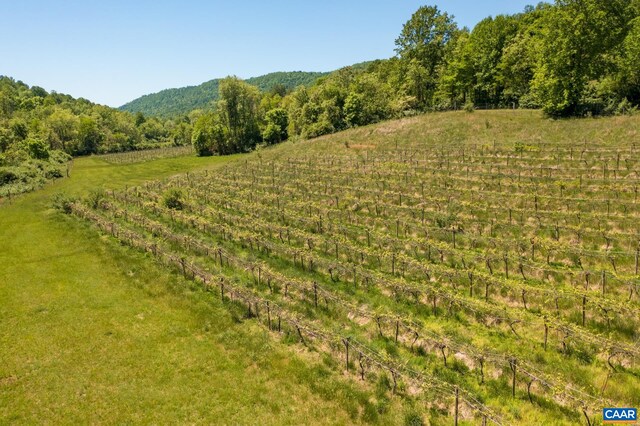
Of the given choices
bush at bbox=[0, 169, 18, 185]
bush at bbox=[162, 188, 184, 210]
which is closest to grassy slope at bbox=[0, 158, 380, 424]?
bush at bbox=[162, 188, 184, 210]

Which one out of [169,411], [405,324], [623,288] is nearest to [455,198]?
[623,288]

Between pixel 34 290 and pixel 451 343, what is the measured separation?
27.6m

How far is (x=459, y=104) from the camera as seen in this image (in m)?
73.6

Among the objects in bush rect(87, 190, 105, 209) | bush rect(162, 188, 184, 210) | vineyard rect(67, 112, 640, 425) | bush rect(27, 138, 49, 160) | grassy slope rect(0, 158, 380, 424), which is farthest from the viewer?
bush rect(27, 138, 49, 160)

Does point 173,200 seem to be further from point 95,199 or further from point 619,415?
point 619,415

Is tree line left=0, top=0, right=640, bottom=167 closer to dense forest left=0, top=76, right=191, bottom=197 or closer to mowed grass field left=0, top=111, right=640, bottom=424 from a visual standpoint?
dense forest left=0, top=76, right=191, bottom=197

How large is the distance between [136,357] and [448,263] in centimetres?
1869

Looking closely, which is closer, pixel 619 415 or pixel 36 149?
pixel 619 415

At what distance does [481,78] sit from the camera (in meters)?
69.3

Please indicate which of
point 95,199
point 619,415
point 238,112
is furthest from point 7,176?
point 619,415

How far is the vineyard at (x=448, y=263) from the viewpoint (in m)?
15.0

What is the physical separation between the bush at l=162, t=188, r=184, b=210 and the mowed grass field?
37.1 inches

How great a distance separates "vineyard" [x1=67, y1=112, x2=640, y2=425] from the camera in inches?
592

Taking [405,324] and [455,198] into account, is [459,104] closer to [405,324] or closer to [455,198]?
[455,198]
